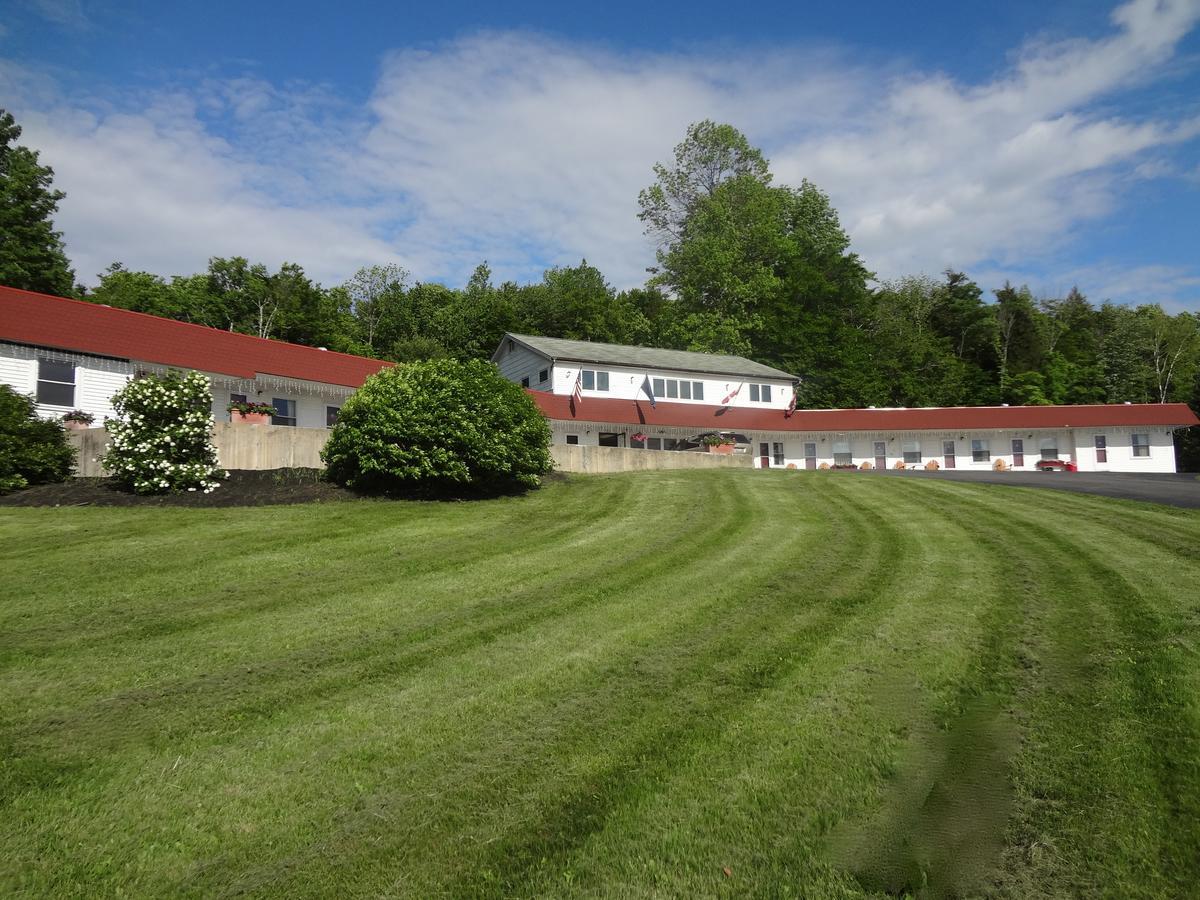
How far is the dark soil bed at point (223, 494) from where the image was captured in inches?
599

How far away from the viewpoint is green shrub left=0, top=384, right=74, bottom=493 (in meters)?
15.5

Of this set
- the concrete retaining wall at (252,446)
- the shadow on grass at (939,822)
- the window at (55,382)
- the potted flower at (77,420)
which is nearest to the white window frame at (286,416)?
the window at (55,382)

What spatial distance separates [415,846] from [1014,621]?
262 inches

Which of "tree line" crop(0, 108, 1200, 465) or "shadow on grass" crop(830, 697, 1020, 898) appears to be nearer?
"shadow on grass" crop(830, 697, 1020, 898)

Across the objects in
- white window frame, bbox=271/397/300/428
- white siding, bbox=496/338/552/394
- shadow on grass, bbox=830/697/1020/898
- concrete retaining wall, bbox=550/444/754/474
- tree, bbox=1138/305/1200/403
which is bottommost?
shadow on grass, bbox=830/697/1020/898

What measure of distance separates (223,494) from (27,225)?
4042cm

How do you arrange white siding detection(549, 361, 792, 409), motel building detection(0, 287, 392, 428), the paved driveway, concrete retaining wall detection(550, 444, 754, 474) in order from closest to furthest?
the paved driveway, motel building detection(0, 287, 392, 428), concrete retaining wall detection(550, 444, 754, 474), white siding detection(549, 361, 792, 409)

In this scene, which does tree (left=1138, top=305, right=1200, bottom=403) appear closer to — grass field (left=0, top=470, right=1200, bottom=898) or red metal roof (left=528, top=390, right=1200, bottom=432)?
red metal roof (left=528, top=390, right=1200, bottom=432)

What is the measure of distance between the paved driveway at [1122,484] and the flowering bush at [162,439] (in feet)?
77.2

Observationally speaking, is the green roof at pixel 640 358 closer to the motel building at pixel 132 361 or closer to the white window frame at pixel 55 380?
the motel building at pixel 132 361

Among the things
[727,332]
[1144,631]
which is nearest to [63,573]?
[1144,631]

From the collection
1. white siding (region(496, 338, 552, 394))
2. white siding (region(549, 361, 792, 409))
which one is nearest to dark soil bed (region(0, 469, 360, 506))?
white siding (region(496, 338, 552, 394))

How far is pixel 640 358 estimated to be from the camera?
41969 mm

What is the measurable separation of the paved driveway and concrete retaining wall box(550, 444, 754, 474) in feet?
32.1
